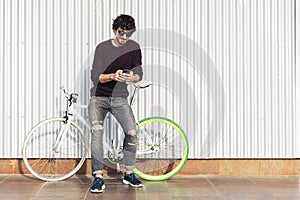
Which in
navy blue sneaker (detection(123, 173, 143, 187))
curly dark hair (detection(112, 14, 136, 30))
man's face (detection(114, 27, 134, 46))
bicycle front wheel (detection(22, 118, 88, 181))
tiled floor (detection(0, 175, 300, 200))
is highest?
curly dark hair (detection(112, 14, 136, 30))

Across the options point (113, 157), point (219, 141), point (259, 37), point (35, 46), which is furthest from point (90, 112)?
point (259, 37)

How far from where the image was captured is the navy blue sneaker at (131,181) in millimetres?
Answer: 6391

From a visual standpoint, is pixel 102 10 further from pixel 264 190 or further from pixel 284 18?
pixel 264 190

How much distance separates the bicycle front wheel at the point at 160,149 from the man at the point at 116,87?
31 centimetres

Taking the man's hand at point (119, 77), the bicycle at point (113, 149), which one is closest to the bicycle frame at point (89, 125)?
the bicycle at point (113, 149)

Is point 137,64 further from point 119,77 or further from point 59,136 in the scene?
point 59,136

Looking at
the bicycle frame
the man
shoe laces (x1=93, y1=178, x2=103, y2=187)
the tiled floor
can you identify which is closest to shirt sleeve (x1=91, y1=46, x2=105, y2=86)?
the man

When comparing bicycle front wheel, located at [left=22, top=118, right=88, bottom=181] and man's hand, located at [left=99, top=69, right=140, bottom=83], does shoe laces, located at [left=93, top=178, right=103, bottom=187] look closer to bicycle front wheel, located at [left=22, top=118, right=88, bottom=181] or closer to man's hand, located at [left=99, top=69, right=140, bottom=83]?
bicycle front wheel, located at [left=22, top=118, right=88, bottom=181]

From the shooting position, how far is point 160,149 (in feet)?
22.8

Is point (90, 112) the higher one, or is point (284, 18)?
point (284, 18)

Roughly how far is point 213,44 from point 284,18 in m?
0.85

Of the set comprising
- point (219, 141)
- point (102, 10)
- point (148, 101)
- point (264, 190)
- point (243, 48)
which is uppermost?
point (102, 10)

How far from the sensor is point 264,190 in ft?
20.5

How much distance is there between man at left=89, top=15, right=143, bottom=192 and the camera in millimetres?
6207
